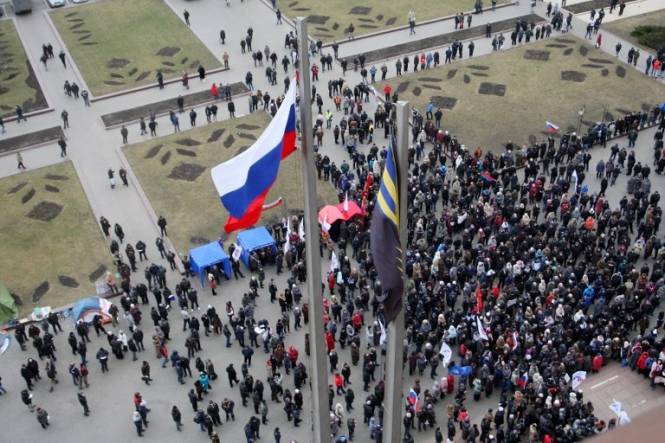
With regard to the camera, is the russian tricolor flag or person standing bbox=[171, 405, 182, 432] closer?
the russian tricolor flag

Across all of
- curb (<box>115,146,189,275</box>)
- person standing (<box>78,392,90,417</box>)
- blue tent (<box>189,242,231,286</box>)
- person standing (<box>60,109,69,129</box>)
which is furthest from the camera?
person standing (<box>60,109,69,129</box>)

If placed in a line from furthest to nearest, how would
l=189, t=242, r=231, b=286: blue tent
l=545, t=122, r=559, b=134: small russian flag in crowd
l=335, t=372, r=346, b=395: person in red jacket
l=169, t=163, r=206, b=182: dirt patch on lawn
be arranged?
l=545, t=122, r=559, b=134: small russian flag in crowd < l=169, t=163, r=206, b=182: dirt patch on lawn < l=189, t=242, r=231, b=286: blue tent < l=335, t=372, r=346, b=395: person in red jacket

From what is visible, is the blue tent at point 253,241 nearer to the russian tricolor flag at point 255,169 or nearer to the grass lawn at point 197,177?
the grass lawn at point 197,177

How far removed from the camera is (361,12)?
53312mm

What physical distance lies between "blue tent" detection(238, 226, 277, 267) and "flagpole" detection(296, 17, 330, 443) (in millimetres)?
15855

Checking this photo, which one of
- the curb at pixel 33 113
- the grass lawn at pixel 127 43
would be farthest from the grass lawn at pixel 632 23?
the curb at pixel 33 113

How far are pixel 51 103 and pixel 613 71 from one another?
32.3m

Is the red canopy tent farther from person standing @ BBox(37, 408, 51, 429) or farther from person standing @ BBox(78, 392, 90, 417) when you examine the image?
person standing @ BBox(37, 408, 51, 429)

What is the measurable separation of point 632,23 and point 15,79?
1534 inches

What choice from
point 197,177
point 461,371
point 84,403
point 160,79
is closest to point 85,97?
point 160,79

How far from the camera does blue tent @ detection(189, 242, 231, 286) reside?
98.5 feet

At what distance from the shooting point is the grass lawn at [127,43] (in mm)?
46969

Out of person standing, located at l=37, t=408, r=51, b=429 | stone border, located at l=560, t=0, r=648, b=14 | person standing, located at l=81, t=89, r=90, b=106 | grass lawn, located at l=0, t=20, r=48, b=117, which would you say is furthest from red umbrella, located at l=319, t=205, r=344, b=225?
stone border, located at l=560, t=0, r=648, b=14

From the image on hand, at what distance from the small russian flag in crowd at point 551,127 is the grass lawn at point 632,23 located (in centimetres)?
1289
